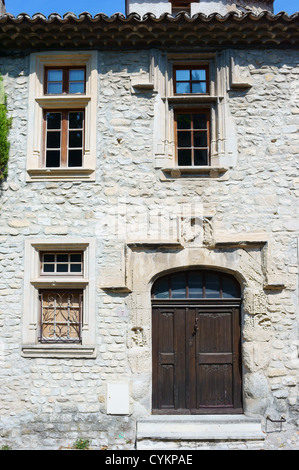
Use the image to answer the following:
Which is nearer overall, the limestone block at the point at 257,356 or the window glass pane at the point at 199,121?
the limestone block at the point at 257,356

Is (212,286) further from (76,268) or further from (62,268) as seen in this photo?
(62,268)

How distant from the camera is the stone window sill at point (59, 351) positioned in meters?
6.52

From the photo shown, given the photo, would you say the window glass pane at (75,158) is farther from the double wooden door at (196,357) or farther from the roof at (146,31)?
the double wooden door at (196,357)

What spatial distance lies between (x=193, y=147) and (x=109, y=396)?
4239mm

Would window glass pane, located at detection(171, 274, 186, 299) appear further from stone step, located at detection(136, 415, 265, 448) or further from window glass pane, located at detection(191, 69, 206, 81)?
window glass pane, located at detection(191, 69, 206, 81)

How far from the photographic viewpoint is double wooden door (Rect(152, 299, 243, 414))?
6.69 m

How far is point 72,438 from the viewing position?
251 inches

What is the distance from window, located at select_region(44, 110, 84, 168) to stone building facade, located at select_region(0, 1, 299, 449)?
0.12 ft

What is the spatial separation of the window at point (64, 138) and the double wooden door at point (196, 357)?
2826 millimetres

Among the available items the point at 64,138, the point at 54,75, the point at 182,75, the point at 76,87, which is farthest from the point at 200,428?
the point at 54,75

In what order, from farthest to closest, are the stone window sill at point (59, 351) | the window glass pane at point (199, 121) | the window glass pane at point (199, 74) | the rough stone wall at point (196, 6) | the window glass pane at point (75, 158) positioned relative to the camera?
the rough stone wall at point (196, 6) → the window glass pane at point (199, 74) → the window glass pane at point (199, 121) → the window glass pane at point (75, 158) → the stone window sill at point (59, 351)

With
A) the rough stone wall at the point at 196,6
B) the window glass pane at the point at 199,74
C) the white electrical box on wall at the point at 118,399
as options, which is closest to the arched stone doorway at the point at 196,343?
the white electrical box on wall at the point at 118,399

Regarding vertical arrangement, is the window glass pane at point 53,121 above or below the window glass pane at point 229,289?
above

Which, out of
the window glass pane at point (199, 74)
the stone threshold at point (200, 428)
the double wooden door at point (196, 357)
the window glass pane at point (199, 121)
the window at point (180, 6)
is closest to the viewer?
the stone threshold at point (200, 428)
